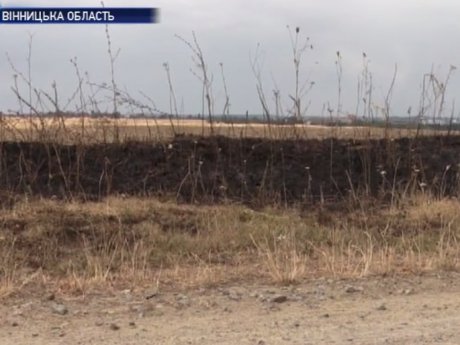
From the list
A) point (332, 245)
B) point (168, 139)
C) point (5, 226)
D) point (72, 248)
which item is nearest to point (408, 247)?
point (332, 245)

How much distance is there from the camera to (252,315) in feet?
21.2

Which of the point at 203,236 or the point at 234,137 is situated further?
the point at 234,137

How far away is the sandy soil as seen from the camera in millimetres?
5754

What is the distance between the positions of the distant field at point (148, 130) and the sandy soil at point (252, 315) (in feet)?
21.6

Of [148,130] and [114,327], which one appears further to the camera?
[148,130]

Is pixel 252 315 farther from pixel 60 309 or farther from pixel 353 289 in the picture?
pixel 60 309

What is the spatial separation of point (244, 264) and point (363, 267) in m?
1.39

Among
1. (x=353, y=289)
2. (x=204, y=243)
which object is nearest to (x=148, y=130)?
(x=204, y=243)

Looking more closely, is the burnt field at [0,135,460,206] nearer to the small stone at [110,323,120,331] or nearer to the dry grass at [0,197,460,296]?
the dry grass at [0,197,460,296]

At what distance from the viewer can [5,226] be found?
32.0 ft

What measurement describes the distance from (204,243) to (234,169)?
13.0 feet

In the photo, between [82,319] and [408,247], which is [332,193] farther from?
[82,319]

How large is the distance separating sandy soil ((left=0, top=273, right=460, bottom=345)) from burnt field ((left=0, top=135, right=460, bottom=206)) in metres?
4.57

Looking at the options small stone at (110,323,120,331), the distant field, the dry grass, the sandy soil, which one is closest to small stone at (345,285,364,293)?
the sandy soil
